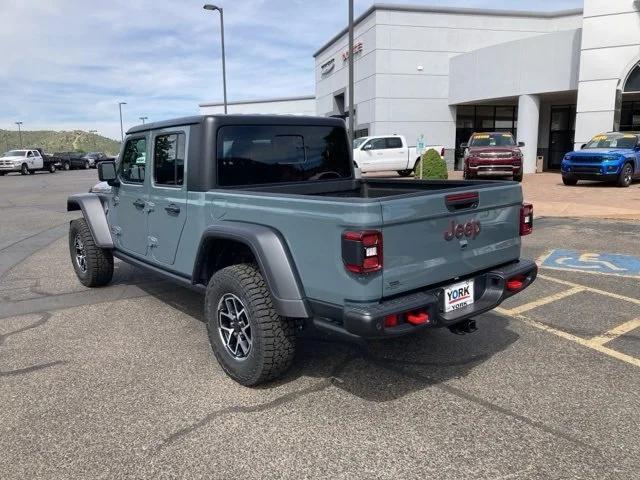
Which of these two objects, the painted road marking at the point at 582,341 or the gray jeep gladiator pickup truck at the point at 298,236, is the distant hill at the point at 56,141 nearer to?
the gray jeep gladiator pickup truck at the point at 298,236

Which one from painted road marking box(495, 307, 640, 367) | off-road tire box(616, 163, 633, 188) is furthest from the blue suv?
A: painted road marking box(495, 307, 640, 367)

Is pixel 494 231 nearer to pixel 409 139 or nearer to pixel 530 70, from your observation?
pixel 530 70

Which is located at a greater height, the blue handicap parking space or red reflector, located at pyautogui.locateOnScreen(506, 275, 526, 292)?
red reflector, located at pyautogui.locateOnScreen(506, 275, 526, 292)

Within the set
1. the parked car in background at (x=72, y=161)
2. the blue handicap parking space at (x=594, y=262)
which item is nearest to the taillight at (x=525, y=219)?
the blue handicap parking space at (x=594, y=262)

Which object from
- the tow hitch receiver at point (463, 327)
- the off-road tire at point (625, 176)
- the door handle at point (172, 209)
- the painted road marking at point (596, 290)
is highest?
the door handle at point (172, 209)

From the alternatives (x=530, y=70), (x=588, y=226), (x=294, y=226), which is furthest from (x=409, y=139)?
(x=294, y=226)

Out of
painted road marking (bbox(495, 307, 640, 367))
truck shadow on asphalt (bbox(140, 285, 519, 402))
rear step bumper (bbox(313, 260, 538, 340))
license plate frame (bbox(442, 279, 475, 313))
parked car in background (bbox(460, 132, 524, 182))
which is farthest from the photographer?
parked car in background (bbox(460, 132, 524, 182))

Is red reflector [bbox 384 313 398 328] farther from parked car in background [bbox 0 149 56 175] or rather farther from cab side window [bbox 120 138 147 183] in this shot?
parked car in background [bbox 0 149 56 175]

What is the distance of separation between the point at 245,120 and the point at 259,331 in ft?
5.71

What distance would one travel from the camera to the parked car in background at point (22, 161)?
37094 mm

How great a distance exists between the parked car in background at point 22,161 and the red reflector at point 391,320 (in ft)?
135

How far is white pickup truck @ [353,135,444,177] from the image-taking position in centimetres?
2273

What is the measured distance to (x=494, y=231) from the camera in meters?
3.68

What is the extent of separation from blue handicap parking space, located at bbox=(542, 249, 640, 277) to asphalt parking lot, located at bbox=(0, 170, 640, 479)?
4.13ft
